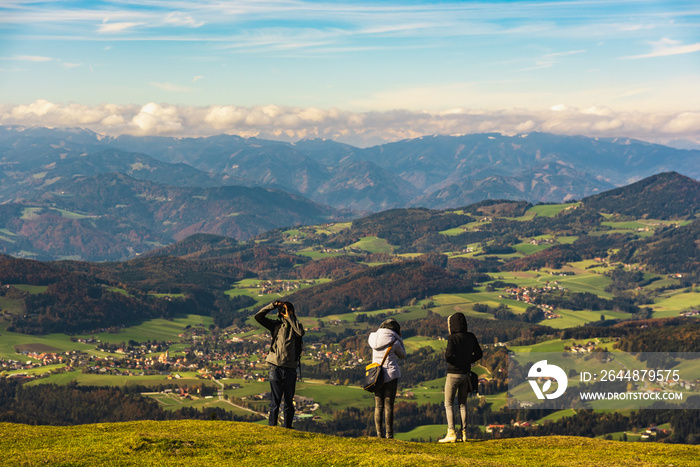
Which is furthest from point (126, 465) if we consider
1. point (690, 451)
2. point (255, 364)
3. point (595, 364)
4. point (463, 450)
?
point (255, 364)

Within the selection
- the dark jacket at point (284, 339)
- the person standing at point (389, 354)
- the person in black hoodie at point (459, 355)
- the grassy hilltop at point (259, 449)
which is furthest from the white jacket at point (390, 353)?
the dark jacket at point (284, 339)

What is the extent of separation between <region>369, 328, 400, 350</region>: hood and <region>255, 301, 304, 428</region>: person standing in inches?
109

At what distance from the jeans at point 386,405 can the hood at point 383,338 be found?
1.41 meters

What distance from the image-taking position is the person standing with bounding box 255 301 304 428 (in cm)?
2331

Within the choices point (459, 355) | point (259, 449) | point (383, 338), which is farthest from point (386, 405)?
point (259, 449)

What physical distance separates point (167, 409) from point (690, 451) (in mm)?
114541

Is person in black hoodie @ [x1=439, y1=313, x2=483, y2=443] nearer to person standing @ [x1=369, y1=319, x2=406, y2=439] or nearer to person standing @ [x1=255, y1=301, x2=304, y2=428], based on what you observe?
person standing @ [x1=369, y1=319, x2=406, y2=439]

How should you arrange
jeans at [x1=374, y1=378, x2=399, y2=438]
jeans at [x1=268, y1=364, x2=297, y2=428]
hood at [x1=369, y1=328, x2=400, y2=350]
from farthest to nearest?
jeans at [x1=268, y1=364, x2=297, y2=428]
jeans at [x1=374, y1=378, x2=399, y2=438]
hood at [x1=369, y1=328, x2=400, y2=350]

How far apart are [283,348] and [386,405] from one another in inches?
174

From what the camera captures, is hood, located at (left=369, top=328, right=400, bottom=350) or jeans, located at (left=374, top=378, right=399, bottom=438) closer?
hood, located at (left=369, top=328, right=400, bottom=350)

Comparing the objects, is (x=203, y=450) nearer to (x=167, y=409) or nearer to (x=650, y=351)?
(x=167, y=409)

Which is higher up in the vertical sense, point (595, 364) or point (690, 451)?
point (690, 451)

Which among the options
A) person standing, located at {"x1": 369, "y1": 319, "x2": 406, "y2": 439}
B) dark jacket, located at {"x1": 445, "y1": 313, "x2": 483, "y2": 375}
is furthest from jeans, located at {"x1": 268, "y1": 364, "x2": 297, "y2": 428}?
dark jacket, located at {"x1": 445, "y1": 313, "x2": 483, "y2": 375}

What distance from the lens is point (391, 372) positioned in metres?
22.7
